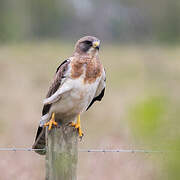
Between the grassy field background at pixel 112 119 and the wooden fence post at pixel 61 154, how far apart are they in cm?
44

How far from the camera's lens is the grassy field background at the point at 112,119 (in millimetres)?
1674

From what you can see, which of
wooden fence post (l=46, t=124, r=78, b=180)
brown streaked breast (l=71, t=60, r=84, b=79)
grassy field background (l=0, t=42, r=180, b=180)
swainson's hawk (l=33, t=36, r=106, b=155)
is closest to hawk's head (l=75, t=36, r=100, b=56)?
swainson's hawk (l=33, t=36, r=106, b=155)

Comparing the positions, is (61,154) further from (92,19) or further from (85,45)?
(92,19)

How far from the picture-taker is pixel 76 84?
498 centimetres

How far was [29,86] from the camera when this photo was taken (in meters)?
13.4

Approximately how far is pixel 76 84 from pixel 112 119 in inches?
194

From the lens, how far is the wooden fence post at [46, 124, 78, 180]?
10.9ft

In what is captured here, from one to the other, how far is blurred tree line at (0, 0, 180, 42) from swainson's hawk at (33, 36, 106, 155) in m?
24.3

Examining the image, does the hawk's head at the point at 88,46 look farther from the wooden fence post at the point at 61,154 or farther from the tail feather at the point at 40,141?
the wooden fence post at the point at 61,154

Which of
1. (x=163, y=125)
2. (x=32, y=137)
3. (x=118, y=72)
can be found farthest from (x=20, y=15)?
(x=163, y=125)

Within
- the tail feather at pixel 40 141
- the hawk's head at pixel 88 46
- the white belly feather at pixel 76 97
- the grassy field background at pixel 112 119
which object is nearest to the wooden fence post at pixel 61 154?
the grassy field background at pixel 112 119

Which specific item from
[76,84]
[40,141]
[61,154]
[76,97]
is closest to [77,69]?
[76,84]

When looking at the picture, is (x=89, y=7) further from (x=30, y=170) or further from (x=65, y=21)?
(x=30, y=170)

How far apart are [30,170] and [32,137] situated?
2.45 meters
